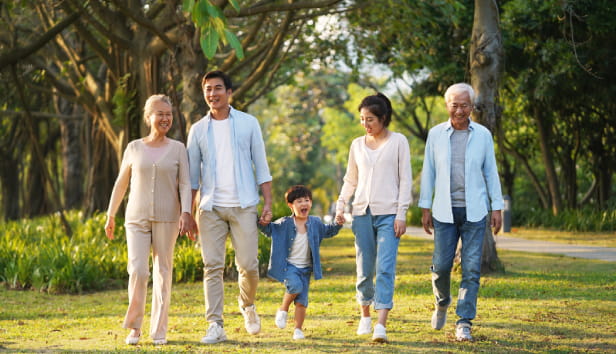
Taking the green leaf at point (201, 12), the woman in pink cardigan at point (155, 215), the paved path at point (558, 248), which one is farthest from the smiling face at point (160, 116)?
the paved path at point (558, 248)

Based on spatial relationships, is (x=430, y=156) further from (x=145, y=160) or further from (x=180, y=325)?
(x=180, y=325)

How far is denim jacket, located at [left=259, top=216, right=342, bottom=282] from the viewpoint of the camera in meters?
6.81

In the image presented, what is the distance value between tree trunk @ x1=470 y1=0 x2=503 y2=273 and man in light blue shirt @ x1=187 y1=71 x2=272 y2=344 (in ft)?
16.2

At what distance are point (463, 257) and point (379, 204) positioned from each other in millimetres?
788

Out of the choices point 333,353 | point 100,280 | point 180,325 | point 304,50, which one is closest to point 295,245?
point 333,353

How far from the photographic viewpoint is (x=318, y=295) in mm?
10000

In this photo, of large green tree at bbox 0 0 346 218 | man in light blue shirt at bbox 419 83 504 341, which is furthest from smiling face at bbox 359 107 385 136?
large green tree at bbox 0 0 346 218

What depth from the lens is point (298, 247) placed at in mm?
6828

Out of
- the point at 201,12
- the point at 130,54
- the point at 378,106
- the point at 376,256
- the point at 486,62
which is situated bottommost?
the point at 376,256

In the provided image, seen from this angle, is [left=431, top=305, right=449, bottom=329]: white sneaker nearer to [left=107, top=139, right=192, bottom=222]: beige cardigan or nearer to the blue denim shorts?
the blue denim shorts

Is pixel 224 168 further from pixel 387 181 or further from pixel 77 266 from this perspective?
pixel 77 266

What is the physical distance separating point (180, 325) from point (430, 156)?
2815 millimetres

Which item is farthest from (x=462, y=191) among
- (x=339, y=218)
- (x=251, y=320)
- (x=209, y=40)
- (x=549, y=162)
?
(x=549, y=162)

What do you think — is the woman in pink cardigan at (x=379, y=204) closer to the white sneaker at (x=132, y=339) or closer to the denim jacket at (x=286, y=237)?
the denim jacket at (x=286, y=237)
